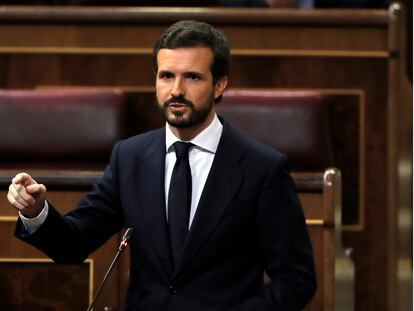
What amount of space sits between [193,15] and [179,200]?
1.95 ft

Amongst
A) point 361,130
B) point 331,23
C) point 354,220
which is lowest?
point 354,220

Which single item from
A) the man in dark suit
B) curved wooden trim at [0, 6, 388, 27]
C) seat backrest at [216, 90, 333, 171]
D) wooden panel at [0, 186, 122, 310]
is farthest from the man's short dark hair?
curved wooden trim at [0, 6, 388, 27]

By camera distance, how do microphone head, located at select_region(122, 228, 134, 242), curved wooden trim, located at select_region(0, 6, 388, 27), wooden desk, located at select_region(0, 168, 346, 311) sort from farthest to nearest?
curved wooden trim, located at select_region(0, 6, 388, 27) < wooden desk, located at select_region(0, 168, 346, 311) < microphone head, located at select_region(122, 228, 134, 242)

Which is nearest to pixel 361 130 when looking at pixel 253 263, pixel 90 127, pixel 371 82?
pixel 371 82

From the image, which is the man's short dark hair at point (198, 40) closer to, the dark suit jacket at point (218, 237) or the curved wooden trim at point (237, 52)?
the dark suit jacket at point (218, 237)

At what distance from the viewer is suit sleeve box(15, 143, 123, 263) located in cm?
69

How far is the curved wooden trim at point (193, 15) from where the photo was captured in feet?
4.14

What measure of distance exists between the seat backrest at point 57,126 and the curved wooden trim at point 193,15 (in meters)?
0.15

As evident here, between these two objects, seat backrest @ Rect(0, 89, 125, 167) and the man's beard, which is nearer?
the man's beard

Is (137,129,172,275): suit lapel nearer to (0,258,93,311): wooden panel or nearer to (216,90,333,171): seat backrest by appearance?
(0,258,93,311): wooden panel

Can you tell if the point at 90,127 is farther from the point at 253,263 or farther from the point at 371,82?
the point at 253,263

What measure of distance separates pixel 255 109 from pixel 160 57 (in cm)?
46

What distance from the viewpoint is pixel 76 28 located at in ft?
4.20

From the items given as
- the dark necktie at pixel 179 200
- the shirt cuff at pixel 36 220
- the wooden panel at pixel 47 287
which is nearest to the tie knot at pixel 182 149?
the dark necktie at pixel 179 200
